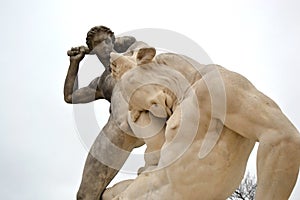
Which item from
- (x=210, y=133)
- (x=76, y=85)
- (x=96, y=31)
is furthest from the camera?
(x=76, y=85)

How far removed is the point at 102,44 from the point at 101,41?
0.03 m

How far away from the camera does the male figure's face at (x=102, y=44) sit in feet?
14.1

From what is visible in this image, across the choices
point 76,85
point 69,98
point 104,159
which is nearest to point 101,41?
point 76,85

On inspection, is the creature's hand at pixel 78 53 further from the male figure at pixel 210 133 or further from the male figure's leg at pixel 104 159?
the male figure at pixel 210 133

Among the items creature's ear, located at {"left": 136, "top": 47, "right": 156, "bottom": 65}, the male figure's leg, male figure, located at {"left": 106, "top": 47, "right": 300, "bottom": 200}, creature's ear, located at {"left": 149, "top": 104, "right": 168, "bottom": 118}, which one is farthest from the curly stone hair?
creature's ear, located at {"left": 149, "top": 104, "right": 168, "bottom": 118}

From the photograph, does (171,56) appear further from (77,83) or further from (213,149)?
(77,83)

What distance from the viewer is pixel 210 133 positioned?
108 inches

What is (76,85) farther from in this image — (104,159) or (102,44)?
(104,159)

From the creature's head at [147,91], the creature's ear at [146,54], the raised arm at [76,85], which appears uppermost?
the creature's ear at [146,54]

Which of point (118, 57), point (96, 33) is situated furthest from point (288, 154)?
point (96, 33)

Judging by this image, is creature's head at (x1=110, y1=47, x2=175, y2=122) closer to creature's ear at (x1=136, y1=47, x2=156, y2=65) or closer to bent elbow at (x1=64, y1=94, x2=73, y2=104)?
creature's ear at (x1=136, y1=47, x2=156, y2=65)

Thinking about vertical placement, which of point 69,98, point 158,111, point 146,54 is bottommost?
point 69,98

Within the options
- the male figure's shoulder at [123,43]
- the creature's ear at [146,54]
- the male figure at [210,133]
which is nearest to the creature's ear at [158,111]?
the male figure at [210,133]

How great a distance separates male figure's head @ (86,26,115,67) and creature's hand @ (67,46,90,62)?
0.06 m
